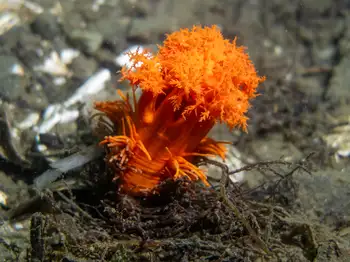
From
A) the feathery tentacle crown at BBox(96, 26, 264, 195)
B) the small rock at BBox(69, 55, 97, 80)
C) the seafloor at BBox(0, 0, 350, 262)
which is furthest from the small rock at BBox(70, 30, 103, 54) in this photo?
the feathery tentacle crown at BBox(96, 26, 264, 195)

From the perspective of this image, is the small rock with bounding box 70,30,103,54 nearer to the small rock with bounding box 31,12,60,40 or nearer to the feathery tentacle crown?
the small rock with bounding box 31,12,60,40

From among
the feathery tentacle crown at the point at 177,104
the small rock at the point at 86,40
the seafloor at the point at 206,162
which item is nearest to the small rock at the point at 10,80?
the seafloor at the point at 206,162

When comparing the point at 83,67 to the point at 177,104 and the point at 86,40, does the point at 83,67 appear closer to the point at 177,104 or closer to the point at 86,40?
the point at 86,40

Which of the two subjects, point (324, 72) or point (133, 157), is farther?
point (324, 72)

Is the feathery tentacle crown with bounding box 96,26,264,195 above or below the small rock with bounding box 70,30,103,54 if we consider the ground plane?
below

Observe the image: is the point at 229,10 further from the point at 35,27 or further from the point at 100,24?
the point at 35,27

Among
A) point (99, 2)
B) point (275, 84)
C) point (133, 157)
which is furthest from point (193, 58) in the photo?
point (99, 2)

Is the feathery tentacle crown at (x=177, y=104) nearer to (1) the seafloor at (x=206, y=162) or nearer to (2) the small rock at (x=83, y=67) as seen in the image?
(1) the seafloor at (x=206, y=162)

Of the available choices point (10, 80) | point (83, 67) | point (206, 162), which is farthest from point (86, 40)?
point (206, 162)
